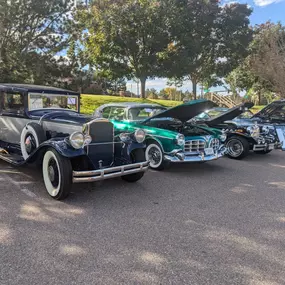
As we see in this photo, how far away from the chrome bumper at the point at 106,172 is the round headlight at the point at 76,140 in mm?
403

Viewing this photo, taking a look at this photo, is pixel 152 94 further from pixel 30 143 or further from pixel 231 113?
pixel 30 143

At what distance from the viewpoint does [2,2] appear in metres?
14.7

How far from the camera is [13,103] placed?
20.1 ft

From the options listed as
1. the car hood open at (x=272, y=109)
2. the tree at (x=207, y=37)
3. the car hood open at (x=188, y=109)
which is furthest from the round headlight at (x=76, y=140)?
the tree at (x=207, y=37)

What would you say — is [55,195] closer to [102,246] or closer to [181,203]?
[102,246]

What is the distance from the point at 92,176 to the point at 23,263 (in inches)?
66.2

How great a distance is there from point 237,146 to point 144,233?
5.38 metres

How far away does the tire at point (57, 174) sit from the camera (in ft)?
13.6

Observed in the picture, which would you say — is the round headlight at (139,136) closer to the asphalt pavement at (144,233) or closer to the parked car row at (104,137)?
the parked car row at (104,137)

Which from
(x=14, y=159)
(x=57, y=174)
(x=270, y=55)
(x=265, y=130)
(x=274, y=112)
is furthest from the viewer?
(x=270, y=55)

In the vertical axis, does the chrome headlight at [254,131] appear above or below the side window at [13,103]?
below

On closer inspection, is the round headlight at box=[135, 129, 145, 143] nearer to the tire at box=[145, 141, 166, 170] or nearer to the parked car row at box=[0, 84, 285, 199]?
the parked car row at box=[0, 84, 285, 199]

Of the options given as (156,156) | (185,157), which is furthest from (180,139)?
(156,156)

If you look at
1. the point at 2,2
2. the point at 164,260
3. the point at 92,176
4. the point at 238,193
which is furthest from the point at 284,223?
the point at 2,2
